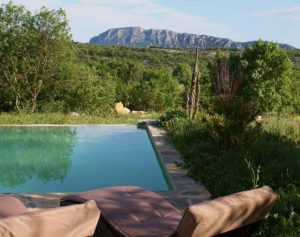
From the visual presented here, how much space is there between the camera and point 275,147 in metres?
6.57

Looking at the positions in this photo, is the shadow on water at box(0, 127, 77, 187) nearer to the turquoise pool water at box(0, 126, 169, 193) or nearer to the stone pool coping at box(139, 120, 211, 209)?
the turquoise pool water at box(0, 126, 169, 193)

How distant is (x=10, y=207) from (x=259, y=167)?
251 centimetres

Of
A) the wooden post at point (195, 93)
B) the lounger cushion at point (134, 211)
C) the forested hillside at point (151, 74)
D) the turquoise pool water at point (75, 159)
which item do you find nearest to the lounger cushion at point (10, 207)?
the lounger cushion at point (134, 211)

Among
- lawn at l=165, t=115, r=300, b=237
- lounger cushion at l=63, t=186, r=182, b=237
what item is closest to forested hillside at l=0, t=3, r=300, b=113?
lawn at l=165, t=115, r=300, b=237

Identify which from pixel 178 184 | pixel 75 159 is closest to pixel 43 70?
pixel 75 159

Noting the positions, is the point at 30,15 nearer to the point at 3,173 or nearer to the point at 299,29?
the point at 3,173

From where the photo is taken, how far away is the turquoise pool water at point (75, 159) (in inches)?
303

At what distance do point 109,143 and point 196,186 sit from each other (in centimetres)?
631

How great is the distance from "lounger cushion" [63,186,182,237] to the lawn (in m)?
0.85

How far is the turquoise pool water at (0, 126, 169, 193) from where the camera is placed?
25.2ft

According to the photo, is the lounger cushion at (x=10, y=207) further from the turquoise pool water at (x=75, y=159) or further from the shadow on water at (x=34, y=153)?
the shadow on water at (x=34, y=153)

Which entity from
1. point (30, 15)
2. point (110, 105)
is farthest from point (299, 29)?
point (30, 15)

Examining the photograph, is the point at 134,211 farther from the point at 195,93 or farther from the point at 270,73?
the point at 270,73

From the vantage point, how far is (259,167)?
4.71 meters
